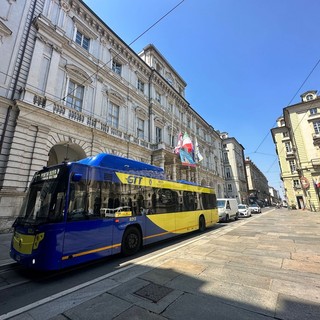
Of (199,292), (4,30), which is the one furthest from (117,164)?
(4,30)

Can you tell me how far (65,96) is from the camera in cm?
1423

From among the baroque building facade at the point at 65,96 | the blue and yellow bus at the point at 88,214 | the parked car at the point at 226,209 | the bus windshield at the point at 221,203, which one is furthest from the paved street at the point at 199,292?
the bus windshield at the point at 221,203

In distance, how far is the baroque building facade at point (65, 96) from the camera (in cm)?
1111

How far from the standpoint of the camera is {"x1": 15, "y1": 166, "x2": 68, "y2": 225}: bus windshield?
4.90 metres

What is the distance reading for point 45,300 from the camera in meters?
3.67

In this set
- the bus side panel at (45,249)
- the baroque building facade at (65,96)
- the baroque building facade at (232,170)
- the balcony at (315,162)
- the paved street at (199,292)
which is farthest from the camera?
the baroque building facade at (232,170)

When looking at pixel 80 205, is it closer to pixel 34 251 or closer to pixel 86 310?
pixel 34 251

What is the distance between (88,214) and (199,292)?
11.6 feet

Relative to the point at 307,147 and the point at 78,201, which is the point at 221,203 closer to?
the point at 78,201

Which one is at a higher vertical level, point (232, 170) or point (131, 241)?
point (232, 170)

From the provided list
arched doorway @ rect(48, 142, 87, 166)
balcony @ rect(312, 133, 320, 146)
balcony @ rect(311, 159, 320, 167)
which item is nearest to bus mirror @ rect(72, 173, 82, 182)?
arched doorway @ rect(48, 142, 87, 166)

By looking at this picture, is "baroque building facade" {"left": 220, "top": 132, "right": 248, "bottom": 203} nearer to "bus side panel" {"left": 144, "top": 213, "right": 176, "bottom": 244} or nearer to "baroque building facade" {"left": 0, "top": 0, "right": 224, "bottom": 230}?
"baroque building facade" {"left": 0, "top": 0, "right": 224, "bottom": 230}

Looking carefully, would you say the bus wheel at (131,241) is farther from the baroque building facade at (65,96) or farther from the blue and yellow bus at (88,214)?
the baroque building facade at (65,96)

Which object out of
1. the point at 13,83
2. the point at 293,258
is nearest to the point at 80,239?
the point at 293,258
